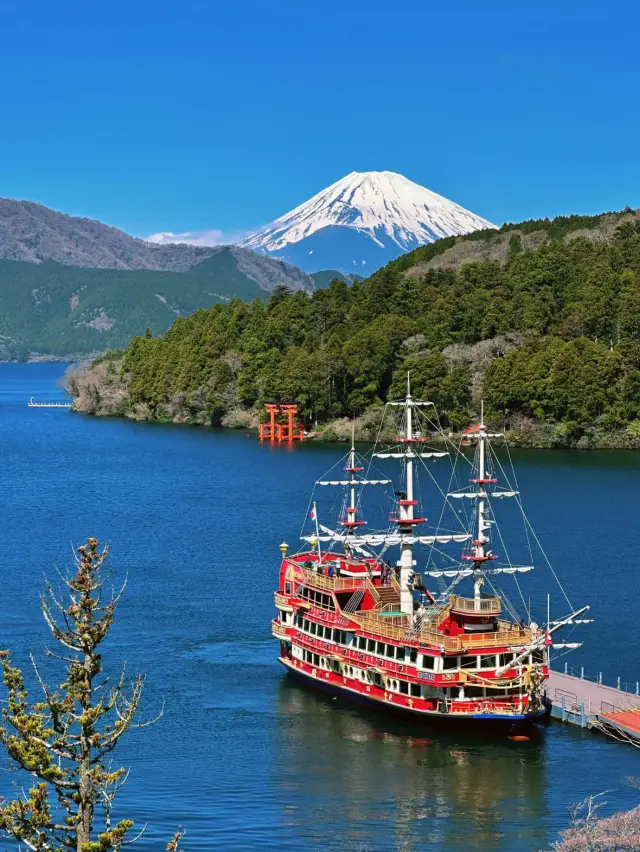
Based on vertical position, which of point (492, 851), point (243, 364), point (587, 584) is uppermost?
point (243, 364)

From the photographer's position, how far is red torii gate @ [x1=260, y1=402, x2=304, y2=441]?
121188mm

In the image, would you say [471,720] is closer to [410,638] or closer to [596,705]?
[410,638]

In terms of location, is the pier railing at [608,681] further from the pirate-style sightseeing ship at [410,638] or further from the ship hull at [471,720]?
the ship hull at [471,720]

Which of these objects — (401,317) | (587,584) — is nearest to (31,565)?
(587,584)

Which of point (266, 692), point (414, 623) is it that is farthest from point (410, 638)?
point (266, 692)

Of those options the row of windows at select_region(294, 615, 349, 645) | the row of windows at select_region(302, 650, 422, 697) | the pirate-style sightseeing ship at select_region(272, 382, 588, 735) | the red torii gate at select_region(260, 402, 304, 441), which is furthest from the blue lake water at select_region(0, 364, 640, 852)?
the red torii gate at select_region(260, 402, 304, 441)

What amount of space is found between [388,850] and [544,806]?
487 centimetres

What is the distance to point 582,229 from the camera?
160m

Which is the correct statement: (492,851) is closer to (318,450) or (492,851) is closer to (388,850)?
(388,850)

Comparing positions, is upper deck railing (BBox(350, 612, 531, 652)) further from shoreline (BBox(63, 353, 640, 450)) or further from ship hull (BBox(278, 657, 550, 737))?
shoreline (BBox(63, 353, 640, 450))

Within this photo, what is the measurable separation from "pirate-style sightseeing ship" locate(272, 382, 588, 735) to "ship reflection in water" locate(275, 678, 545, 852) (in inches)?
38.0

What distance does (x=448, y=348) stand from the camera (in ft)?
397

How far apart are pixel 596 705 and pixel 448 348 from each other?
83892mm

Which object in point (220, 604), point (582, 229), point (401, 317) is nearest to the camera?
point (220, 604)
